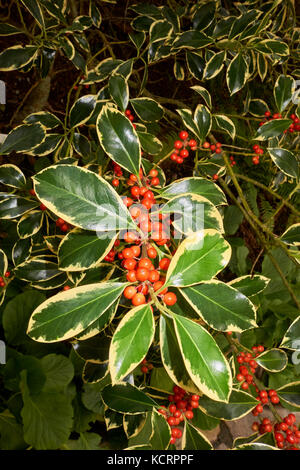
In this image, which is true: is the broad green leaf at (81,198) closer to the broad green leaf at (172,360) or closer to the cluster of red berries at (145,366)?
the broad green leaf at (172,360)

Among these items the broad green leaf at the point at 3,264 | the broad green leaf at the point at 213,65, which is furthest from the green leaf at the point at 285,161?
the broad green leaf at the point at 3,264

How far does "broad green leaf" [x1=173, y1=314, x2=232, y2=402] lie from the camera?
1.78 ft

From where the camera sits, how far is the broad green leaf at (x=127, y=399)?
80cm

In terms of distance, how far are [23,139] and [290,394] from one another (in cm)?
104

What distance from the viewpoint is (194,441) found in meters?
0.86

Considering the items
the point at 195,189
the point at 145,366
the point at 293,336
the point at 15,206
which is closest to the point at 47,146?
the point at 15,206

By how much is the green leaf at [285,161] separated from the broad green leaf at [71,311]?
2.25 feet

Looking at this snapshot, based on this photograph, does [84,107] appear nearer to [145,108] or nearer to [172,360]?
[145,108]

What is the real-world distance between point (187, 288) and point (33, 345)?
1.02 meters

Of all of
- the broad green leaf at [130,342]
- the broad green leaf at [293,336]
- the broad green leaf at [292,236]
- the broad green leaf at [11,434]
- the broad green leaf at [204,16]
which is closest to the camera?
the broad green leaf at [130,342]

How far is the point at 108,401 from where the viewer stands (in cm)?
83

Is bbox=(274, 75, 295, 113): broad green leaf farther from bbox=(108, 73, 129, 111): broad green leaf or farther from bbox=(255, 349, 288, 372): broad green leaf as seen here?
bbox=(255, 349, 288, 372): broad green leaf

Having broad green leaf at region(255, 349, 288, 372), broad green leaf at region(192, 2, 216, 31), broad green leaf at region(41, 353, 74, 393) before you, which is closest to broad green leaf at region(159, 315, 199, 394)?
broad green leaf at region(255, 349, 288, 372)
